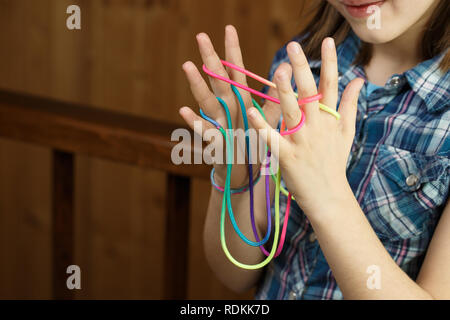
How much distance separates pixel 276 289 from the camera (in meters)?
0.91

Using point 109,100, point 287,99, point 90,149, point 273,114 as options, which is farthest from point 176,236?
point 109,100

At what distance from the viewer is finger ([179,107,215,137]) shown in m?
0.68

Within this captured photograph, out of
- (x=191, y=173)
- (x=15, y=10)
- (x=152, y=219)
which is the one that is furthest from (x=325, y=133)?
(x=15, y=10)

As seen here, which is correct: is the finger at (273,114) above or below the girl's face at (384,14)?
below

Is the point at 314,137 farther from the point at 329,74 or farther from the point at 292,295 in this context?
the point at 292,295

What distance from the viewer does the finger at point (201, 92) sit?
2.23 feet

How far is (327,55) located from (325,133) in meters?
0.07

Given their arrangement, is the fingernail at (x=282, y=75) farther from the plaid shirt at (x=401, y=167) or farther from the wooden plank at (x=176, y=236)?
the wooden plank at (x=176, y=236)

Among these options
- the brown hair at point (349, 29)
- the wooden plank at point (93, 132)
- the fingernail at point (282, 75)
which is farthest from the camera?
the wooden plank at point (93, 132)

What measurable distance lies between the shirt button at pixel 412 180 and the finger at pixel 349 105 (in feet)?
0.71

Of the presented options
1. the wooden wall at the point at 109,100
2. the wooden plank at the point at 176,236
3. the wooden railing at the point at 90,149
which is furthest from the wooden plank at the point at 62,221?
the wooden wall at the point at 109,100

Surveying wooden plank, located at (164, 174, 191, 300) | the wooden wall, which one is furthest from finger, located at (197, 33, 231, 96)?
the wooden wall

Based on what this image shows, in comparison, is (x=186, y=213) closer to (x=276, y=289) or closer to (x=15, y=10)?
(x=276, y=289)

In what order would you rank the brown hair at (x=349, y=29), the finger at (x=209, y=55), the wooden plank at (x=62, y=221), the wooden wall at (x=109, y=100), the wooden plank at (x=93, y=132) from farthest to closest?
the wooden wall at (x=109, y=100) → the wooden plank at (x=62, y=221) → the wooden plank at (x=93, y=132) → the brown hair at (x=349, y=29) → the finger at (x=209, y=55)
